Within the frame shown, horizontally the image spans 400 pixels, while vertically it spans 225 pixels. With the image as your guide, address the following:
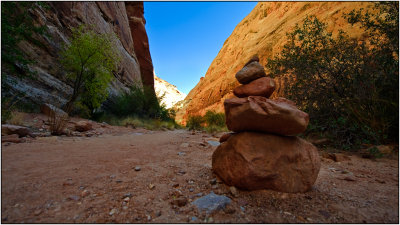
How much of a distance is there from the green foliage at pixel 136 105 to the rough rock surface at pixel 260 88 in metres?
13.7

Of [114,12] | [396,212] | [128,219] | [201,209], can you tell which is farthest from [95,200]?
[114,12]

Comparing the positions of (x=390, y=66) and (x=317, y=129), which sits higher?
(x=390, y=66)

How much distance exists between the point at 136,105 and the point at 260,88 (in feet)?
47.9

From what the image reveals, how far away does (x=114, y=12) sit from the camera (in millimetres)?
19953

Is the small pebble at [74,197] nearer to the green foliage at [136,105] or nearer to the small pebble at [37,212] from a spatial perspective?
the small pebble at [37,212]

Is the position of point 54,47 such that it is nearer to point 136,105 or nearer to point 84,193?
point 136,105

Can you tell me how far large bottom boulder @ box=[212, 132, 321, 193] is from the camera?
1968mm

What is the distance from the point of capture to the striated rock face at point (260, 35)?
1751cm

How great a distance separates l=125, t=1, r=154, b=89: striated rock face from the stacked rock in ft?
98.2

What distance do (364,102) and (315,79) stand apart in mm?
1711

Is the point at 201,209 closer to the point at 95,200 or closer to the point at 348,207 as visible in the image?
the point at 95,200

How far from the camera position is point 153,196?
1.77 m

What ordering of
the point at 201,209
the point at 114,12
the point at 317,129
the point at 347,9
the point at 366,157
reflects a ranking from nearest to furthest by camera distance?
the point at 201,209 < the point at 366,157 < the point at 317,129 < the point at 347,9 < the point at 114,12

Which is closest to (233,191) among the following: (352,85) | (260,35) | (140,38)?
(352,85)
